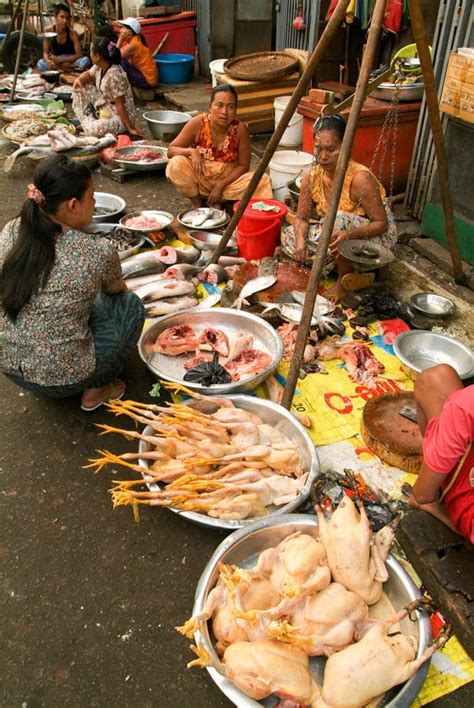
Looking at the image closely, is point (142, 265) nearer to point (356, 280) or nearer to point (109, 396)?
point (109, 396)

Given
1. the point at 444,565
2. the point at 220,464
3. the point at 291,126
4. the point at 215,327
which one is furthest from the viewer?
the point at 291,126

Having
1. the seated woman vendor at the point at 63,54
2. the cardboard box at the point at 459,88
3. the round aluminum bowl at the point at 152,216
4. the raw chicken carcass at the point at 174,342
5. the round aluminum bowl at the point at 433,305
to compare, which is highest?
the cardboard box at the point at 459,88

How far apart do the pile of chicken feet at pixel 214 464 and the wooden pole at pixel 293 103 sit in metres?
1.92

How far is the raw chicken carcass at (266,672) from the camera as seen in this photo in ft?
5.77

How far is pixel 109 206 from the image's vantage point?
220 inches

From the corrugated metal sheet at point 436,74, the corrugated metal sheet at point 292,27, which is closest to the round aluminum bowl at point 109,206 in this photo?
the corrugated metal sheet at point 436,74

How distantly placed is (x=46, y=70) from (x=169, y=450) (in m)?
11.7

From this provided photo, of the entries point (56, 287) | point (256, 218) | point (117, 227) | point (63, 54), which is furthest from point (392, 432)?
point (63, 54)

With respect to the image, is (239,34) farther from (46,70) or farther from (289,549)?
(289,549)

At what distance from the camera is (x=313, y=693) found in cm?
181

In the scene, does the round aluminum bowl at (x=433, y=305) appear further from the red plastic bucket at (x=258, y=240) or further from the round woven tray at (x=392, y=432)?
the red plastic bucket at (x=258, y=240)

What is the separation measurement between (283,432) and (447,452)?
1170mm

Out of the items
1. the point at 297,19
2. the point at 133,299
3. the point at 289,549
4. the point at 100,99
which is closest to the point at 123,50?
the point at 100,99

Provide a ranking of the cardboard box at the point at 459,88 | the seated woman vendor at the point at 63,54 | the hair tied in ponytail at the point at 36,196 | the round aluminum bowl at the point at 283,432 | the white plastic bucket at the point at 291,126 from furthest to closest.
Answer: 1. the seated woman vendor at the point at 63,54
2. the white plastic bucket at the point at 291,126
3. the cardboard box at the point at 459,88
4. the hair tied in ponytail at the point at 36,196
5. the round aluminum bowl at the point at 283,432
